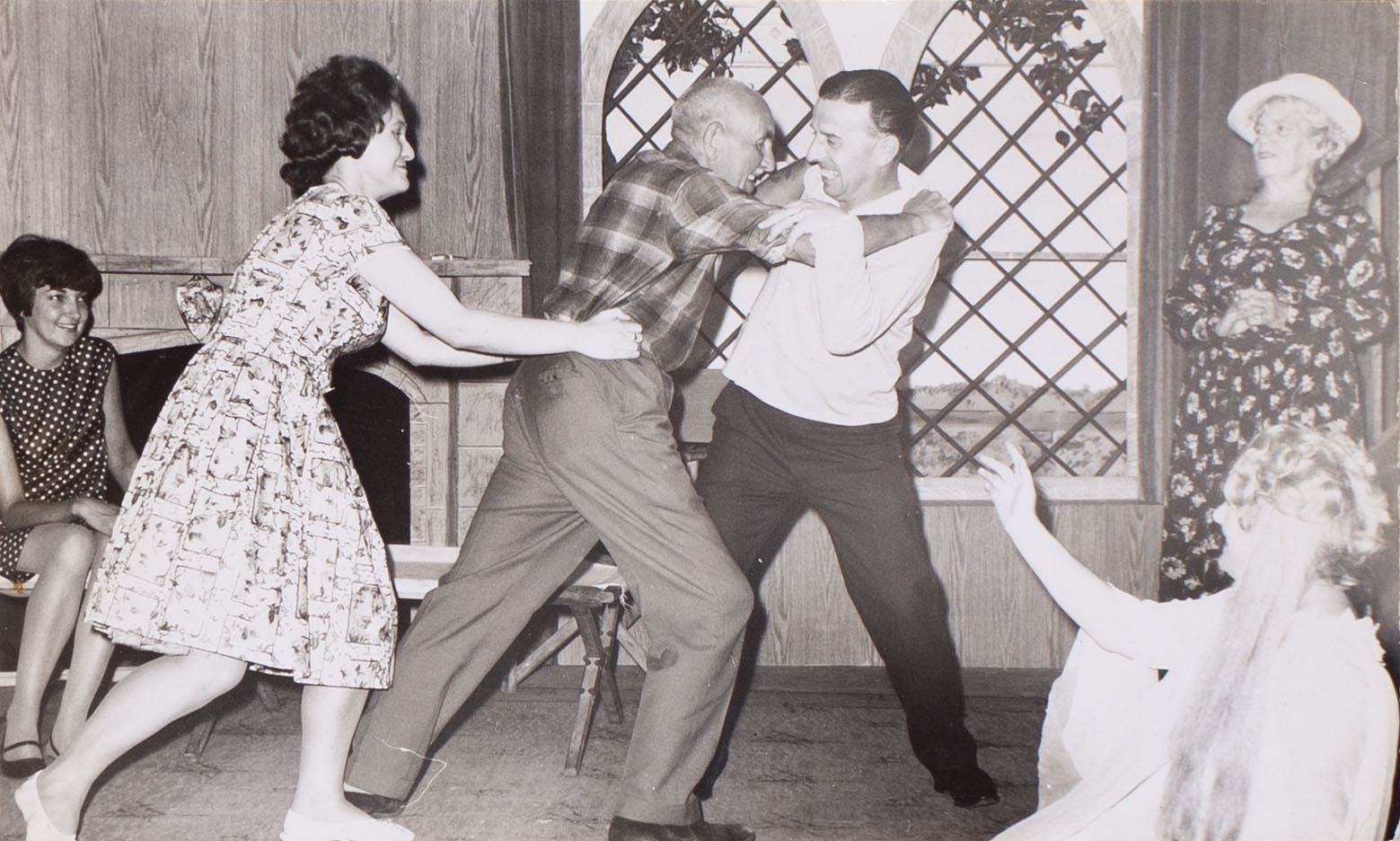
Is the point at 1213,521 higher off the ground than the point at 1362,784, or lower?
higher

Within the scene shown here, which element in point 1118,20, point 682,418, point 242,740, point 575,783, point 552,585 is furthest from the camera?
point 682,418

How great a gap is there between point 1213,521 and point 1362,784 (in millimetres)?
514

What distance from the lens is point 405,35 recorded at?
3311 mm

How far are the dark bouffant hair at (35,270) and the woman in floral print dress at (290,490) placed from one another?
1112 millimetres

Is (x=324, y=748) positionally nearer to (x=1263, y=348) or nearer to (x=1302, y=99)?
(x=1263, y=348)

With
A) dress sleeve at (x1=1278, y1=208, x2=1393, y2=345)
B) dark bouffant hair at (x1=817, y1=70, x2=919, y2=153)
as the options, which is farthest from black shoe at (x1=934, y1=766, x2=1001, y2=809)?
dark bouffant hair at (x1=817, y1=70, x2=919, y2=153)

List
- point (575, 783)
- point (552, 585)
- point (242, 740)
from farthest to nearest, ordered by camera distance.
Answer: point (242, 740) < point (575, 783) < point (552, 585)

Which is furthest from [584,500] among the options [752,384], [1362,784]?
[1362,784]

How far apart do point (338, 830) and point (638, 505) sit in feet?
2.74

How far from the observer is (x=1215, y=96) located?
7.31 feet

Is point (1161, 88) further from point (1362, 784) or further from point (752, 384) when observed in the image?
point (1362, 784)

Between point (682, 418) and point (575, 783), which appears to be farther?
point (682, 418)

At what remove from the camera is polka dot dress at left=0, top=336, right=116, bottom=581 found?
9.14ft

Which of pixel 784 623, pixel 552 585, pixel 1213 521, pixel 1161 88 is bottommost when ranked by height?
pixel 784 623
